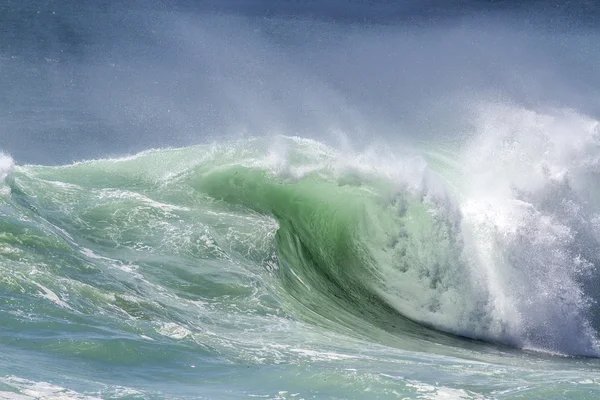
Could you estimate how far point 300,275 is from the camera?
17375mm

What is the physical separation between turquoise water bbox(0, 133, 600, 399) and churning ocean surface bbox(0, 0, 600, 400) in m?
0.05

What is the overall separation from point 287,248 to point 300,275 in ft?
3.03

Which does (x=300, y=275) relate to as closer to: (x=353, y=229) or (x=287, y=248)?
(x=287, y=248)

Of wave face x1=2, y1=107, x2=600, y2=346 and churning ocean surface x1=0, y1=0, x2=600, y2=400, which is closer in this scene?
churning ocean surface x1=0, y1=0, x2=600, y2=400

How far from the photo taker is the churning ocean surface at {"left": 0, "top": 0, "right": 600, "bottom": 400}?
11.2m

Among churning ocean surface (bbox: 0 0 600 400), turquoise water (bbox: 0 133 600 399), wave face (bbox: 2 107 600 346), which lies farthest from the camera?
wave face (bbox: 2 107 600 346)

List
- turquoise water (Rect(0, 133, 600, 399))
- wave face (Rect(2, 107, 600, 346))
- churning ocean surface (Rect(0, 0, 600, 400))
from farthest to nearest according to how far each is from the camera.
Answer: wave face (Rect(2, 107, 600, 346)) < churning ocean surface (Rect(0, 0, 600, 400)) < turquoise water (Rect(0, 133, 600, 399))

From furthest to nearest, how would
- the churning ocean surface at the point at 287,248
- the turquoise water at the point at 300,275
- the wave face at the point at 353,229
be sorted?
the wave face at the point at 353,229, the churning ocean surface at the point at 287,248, the turquoise water at the point at 300,275

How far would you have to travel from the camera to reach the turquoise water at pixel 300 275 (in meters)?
10.9

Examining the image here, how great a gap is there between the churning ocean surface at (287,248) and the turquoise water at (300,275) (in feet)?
0.16

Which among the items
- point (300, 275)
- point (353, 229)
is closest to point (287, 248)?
point (300, 275)

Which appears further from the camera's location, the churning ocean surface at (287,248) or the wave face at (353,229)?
the wave face at (353,229)

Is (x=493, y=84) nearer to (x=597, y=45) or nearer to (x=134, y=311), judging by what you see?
(x=597, y=45)

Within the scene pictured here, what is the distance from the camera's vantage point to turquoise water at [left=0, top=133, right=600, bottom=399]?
35.9 feet
